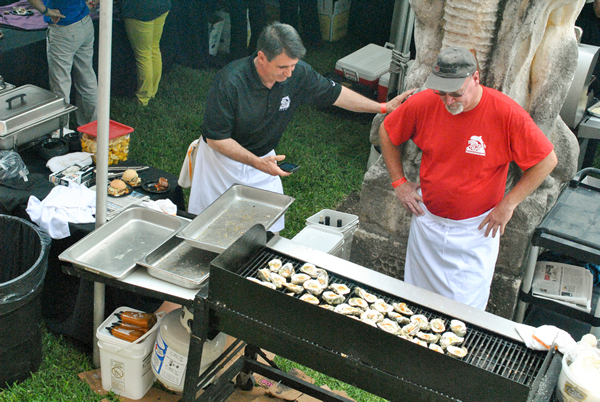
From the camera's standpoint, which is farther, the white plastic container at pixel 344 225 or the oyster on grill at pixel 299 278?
the white plastic container at pixel 344 225

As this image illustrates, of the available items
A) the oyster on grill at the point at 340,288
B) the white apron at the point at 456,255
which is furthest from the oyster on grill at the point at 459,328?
the white apron at the point at 456,255

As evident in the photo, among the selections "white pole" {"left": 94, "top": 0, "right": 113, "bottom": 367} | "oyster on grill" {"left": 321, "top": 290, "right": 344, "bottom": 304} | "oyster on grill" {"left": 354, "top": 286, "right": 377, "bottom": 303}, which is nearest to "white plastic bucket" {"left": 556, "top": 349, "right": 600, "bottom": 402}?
"oyster on grill" {"left": 354, "top": 286, "right": 377, "bottom": 303}

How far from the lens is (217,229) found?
122 inches

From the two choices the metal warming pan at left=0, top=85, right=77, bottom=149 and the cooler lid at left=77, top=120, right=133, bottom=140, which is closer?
the metal warming pan at left=0, top=85, right=77, bottom=149

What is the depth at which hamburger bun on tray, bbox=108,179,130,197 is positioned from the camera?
3.68m

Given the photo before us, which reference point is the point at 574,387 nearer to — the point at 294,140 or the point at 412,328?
the point at 412,328

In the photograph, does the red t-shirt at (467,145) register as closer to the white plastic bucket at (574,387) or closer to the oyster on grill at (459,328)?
the oyster on grill at (459,328)

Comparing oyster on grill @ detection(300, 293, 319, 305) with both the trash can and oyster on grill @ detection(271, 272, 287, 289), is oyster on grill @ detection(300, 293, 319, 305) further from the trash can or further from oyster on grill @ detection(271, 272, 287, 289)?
the trash can

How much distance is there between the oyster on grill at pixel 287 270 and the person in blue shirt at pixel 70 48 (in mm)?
3766

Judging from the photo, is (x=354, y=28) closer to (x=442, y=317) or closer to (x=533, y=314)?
(x=533, y=314)

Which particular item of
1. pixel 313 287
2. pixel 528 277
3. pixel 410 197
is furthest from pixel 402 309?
pixel 528 277

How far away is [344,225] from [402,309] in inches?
83.7

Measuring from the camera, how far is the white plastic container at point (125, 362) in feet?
10.2

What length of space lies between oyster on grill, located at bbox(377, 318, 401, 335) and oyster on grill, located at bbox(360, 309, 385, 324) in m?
0.02
